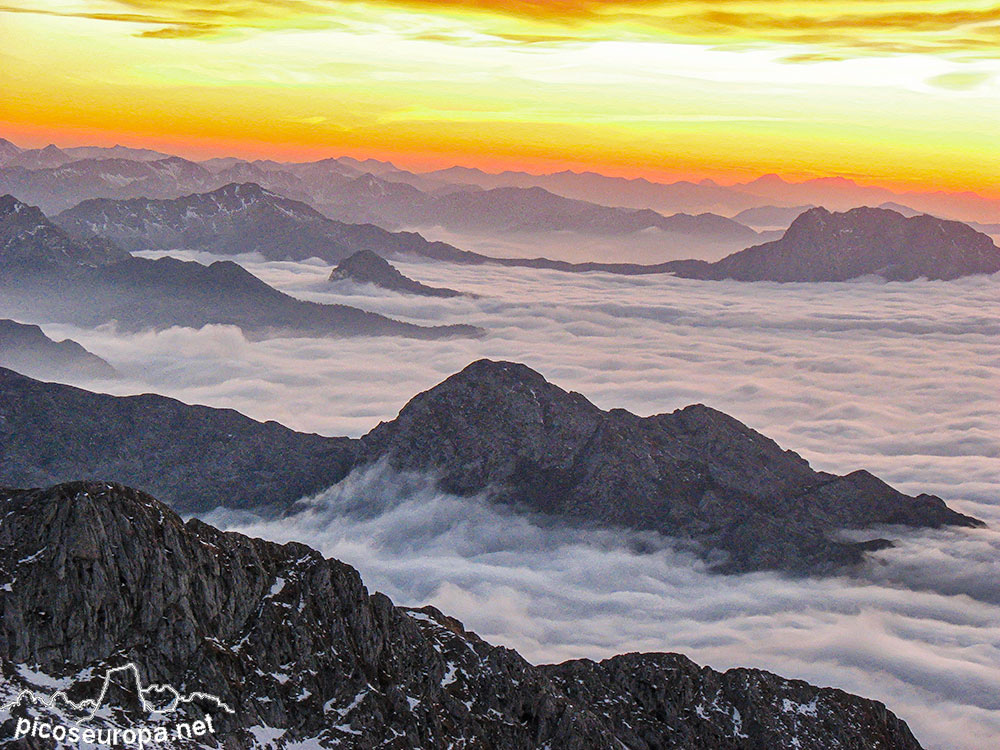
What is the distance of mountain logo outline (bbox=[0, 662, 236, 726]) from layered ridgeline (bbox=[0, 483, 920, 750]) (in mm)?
334

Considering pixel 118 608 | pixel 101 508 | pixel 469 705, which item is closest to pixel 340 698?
pixel 469 705

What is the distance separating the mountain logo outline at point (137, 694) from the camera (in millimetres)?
85750

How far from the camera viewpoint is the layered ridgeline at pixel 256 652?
9231 centimetres

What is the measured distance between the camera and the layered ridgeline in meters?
92.3

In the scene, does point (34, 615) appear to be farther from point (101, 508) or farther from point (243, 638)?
point (243, 638)

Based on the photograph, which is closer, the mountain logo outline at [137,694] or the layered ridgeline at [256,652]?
the mountain logo outline at [137,694]

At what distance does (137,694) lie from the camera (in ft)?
300

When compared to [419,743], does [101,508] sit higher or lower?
higher

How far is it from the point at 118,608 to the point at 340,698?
2393 centimetres

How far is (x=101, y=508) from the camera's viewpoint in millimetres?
98562

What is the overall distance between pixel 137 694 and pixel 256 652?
45.9 ft

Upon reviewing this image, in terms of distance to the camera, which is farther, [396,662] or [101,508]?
[396,662]

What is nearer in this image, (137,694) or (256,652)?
(137,694)

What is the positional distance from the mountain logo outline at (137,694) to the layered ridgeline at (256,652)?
13.2 inches
